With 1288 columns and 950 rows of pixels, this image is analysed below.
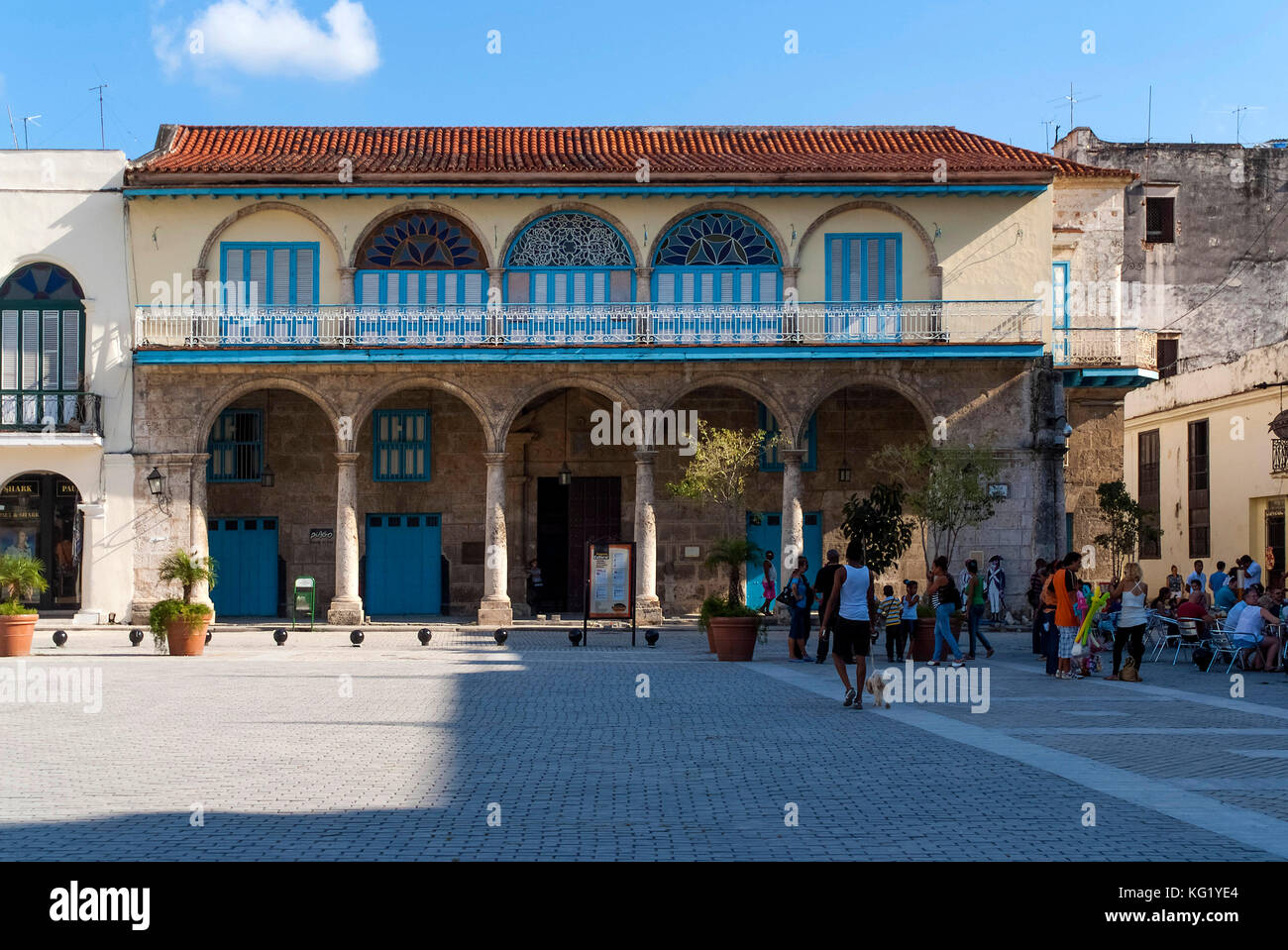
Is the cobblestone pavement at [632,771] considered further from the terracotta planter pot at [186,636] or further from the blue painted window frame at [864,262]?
the blue painted window frame at [864,262]

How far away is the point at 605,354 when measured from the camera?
28.7 meters

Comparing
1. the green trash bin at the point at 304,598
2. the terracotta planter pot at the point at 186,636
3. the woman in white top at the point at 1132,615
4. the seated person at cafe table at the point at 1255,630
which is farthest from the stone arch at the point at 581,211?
the seated person at cafe table at the point at 1255,630

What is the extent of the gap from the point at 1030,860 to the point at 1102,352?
2547 cm

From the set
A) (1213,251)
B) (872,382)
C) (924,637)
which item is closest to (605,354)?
(872,382)

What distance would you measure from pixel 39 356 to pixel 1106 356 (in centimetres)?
2195

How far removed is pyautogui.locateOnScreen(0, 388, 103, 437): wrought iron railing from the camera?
94.3 ft

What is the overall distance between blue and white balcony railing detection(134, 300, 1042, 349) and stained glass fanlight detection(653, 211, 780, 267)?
1028 mm

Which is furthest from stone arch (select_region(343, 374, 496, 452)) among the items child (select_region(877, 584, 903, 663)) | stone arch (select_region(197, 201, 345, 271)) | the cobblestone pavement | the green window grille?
the cobblestone pavement

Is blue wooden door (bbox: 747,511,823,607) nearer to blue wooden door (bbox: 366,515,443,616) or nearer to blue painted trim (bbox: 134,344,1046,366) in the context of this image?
blue painted trim (bbox: 134,344,1046,366)

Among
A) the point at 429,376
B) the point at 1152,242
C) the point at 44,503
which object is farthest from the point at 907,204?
the point at 44,503

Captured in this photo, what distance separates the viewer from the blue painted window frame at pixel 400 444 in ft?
103

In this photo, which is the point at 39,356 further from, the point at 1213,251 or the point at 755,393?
the point at 1213,251

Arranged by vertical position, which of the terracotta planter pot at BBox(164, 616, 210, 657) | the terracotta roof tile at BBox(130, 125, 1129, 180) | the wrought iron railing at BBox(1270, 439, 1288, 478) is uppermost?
the terracotta roof tile at BBox(130, 125, 1129, 180)
